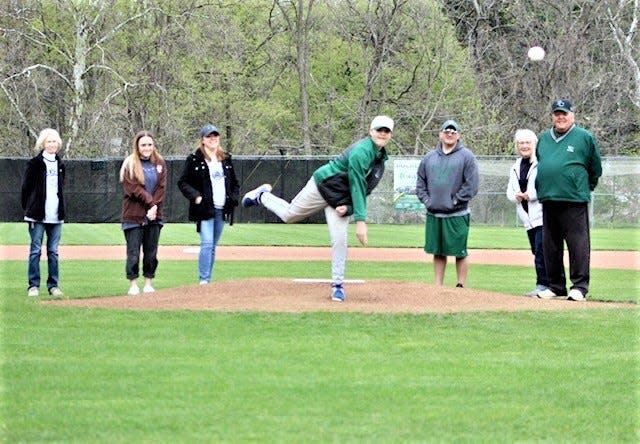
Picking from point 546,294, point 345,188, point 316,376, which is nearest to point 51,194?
point 345,188

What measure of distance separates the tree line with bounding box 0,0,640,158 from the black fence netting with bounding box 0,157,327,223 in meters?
4.27

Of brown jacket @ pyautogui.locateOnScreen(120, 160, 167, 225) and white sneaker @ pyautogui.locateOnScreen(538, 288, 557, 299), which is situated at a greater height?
brown jacket @ pyautogui.locateOnScreen(120, 160, 167, 225)

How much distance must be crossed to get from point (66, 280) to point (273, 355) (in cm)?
809

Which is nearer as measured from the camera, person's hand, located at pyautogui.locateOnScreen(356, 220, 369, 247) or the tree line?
person's hand, located at pyautogui.locateOnScreen(356, 220, 369, 247)

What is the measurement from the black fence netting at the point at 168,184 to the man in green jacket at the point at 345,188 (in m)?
26.8

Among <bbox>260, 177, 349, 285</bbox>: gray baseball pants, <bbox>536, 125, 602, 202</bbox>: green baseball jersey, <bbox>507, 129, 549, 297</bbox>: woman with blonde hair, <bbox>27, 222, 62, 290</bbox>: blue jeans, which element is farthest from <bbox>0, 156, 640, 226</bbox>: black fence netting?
<bbox>260, 177, 349, 285</bbox>: gray baseball pants

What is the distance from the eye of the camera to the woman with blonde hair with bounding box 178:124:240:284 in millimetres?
13820

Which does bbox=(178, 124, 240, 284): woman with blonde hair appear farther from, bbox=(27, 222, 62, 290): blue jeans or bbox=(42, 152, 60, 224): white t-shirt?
bbox=(27, 222, 62, 290): blue jeans

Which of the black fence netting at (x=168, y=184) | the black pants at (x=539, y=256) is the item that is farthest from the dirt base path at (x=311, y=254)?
the black fence netting at (x=168, y=184)

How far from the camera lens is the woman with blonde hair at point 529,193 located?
1434 cm

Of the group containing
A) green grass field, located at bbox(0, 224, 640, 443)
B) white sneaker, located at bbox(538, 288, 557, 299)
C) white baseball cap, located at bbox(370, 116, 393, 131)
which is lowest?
white sneaker, located at bbox(538, 288, 557, 299)

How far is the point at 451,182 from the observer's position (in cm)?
1385

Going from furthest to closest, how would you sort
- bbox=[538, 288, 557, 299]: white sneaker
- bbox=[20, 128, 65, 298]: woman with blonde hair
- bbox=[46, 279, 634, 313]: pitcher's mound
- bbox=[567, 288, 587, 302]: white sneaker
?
bbox=[20, 128, 65, 298]: woman with blonde hair < bbox=[538, 288, 557, 299]: white sneaker < bbox=[567, 288, 587, 302]: white sneaker < bbox=[46, 279, 634, 313]: pitcher's mound

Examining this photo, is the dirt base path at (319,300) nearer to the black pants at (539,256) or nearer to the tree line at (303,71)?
the black pants at (539,256)
